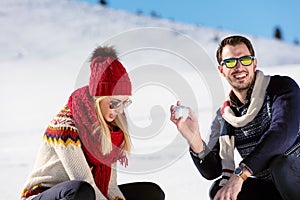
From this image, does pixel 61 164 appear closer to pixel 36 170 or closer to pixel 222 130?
pixel 36 170

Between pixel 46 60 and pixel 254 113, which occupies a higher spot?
pixel 46 60

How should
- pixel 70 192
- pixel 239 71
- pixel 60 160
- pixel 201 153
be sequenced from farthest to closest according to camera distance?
pixel 201 153, pixel 239 71, pixel 60 160, pixel 70 192

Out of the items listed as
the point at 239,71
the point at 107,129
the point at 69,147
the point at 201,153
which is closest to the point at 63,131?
the point at 69,147

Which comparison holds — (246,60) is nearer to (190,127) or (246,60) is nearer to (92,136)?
(190,127)

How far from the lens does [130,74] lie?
89.8 inches

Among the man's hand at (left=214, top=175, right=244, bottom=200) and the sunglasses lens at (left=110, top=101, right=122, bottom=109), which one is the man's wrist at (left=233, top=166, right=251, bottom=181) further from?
the sunglasses lens at (left=110, top=101, right=122, bottom=109)

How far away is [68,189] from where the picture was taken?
1.85m

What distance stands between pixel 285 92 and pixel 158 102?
6939 millimetres

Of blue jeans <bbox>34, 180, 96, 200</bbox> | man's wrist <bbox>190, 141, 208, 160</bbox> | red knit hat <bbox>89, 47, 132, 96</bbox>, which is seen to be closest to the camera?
blue jeans <bbox>34, 180, 96, 200</bbox>

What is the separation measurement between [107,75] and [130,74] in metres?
0.34

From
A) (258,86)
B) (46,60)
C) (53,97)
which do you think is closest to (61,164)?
(258,86)

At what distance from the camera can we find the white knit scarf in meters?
2.06

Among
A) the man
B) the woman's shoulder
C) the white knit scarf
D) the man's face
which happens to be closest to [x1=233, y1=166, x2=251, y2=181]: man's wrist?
the man

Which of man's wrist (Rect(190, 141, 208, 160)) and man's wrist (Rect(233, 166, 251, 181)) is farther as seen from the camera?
man's wrist (Rect(190, 141, 208, 160))
